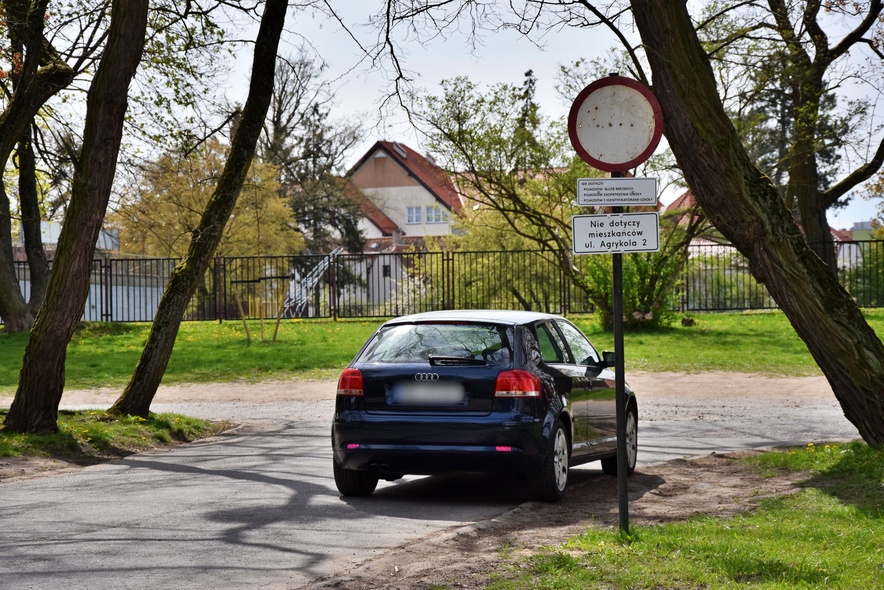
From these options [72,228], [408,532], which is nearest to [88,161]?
[72,228]

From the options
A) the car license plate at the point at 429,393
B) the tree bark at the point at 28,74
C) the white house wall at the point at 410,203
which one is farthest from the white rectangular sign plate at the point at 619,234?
the white house wall at the point at 410,203

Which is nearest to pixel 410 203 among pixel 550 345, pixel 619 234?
pixel 550 345

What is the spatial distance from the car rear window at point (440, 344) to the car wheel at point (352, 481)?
0.91 metres

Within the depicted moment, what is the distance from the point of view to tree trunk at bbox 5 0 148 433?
39.6 feet

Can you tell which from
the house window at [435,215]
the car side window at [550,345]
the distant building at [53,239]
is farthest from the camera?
the house window at [435,215]

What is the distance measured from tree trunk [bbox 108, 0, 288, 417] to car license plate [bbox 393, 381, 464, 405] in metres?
6.12

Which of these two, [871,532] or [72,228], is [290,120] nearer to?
[72,228]

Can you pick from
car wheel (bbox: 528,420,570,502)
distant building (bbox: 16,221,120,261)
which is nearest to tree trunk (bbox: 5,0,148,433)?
car wheel (bbox: 528,420,570,502)

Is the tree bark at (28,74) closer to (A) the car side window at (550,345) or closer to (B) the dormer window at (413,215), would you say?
(A) the car side window at (550,345)

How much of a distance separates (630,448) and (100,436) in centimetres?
590

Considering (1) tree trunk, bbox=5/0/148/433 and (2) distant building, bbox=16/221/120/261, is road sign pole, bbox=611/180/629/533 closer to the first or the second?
(1) tree trunk, bbox=5/0/148/433

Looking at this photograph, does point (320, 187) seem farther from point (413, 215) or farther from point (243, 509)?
point (243, 509)

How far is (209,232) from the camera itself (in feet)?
46.3

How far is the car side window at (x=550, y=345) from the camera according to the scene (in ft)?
29.5
